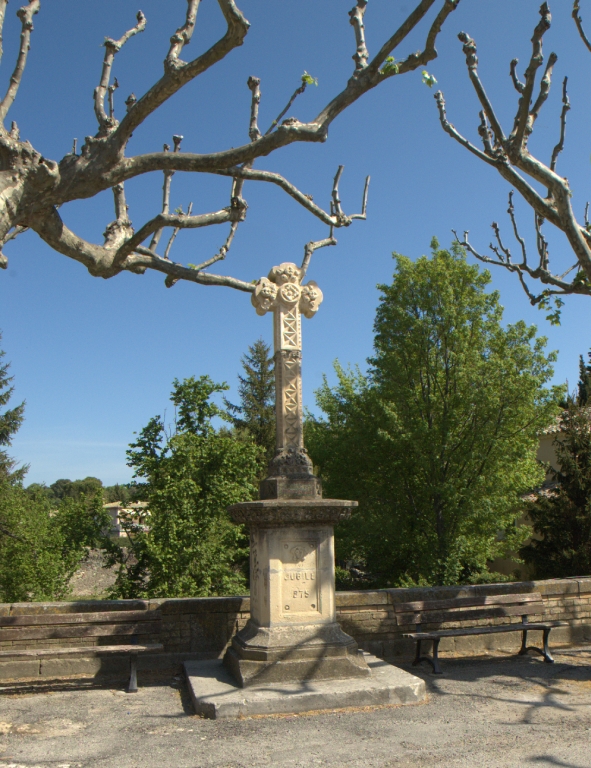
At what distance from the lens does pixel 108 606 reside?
7.41 meters

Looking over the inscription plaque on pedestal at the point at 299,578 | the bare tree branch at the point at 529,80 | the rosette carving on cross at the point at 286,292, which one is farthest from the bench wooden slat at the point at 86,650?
the bare tree branch at the point at 529,80

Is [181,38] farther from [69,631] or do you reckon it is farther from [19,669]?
→ [19,669]

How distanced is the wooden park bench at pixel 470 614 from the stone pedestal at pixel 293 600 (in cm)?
96

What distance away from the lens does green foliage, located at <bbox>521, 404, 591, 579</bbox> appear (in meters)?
17.9

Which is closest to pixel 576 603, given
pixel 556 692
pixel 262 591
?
pixel 556 692

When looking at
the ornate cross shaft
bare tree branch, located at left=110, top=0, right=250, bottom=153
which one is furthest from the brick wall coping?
bare tree branch, located at left=110, top=0, right=250, bottom=153

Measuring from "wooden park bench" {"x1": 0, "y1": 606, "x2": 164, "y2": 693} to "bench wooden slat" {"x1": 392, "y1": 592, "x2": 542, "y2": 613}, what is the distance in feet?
8.94

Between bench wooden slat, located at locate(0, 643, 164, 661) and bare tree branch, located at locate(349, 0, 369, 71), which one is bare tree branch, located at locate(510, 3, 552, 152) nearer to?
bare tree branch, located at locate(349, 0, 369, 71)

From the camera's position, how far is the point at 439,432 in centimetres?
1833

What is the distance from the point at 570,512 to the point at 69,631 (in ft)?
50.1

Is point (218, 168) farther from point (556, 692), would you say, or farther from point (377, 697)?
point (556, 692)

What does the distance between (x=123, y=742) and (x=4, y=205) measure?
420 centimetres

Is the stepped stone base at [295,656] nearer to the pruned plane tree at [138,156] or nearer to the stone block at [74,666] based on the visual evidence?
the stone block at [74,666]

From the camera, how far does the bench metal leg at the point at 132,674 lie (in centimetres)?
657
